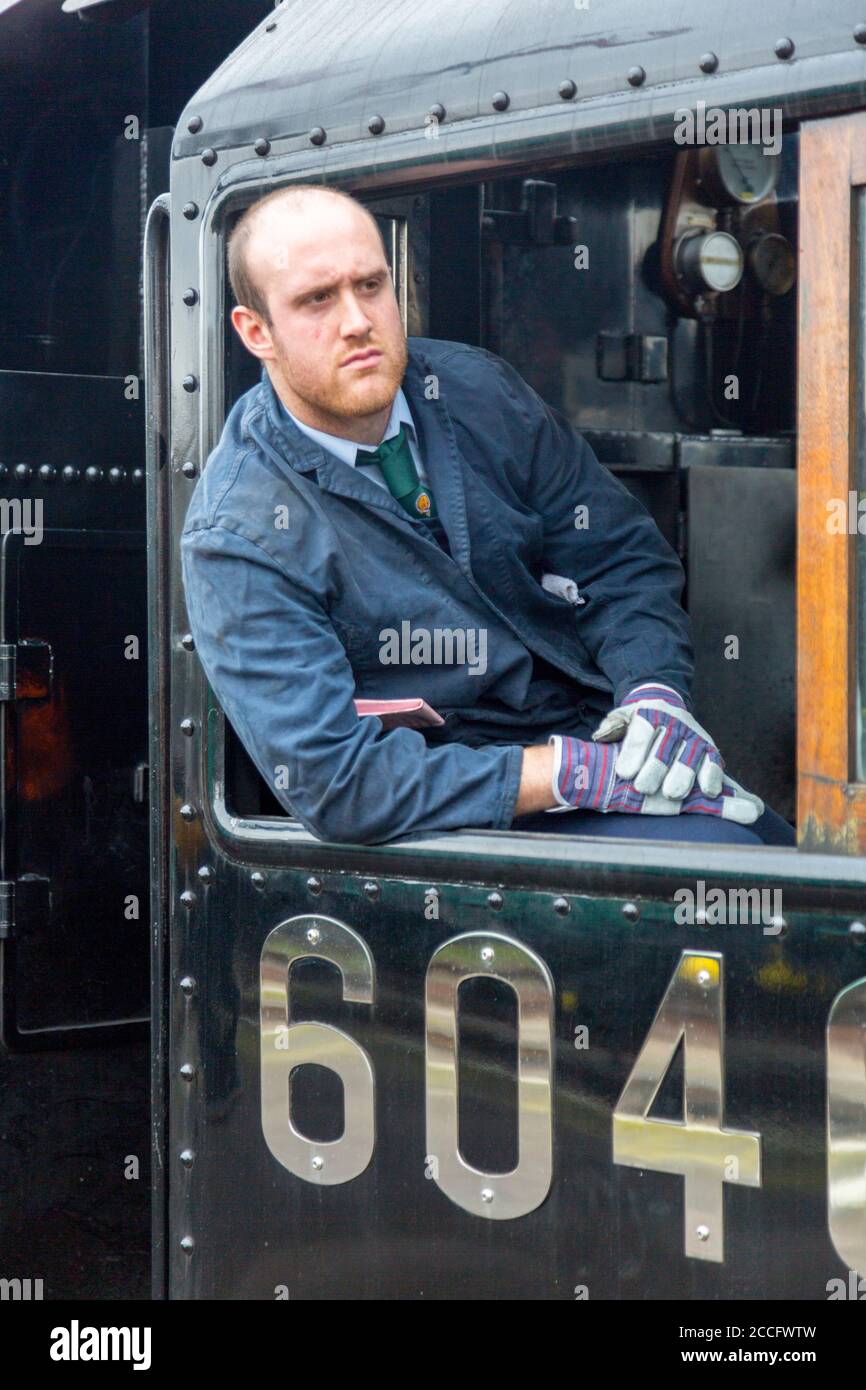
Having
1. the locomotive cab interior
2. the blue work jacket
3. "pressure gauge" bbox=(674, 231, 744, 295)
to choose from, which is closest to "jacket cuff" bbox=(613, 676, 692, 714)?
the blue work jacket

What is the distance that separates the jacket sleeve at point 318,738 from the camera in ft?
6.26

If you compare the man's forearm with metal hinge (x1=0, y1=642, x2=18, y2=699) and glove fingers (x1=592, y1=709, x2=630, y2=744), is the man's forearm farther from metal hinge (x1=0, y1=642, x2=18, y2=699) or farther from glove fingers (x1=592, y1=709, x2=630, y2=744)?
metal hinge (x1=0, y1=642, x2=18, y2=699)

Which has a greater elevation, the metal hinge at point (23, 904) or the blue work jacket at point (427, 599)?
the blue work jacket at point (427, 599)

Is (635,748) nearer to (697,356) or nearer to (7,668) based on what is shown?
(7,668)

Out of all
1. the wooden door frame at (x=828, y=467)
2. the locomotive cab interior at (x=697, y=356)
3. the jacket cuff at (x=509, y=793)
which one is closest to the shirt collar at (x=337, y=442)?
the jacket cuff at (x=509, y=793)

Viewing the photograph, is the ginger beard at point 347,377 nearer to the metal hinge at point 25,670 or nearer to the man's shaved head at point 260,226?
the man's shaved head at point 260,226

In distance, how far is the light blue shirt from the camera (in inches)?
81.2

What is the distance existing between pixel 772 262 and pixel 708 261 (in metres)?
0.17

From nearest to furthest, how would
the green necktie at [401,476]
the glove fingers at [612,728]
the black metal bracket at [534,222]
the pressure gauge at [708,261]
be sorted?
the glove fingers at [612,728]
the green necktie at [401,476]
the black metal bracket at [534,222]
the pressure gauge at [708,261]

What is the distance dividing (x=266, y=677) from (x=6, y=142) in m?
1.10

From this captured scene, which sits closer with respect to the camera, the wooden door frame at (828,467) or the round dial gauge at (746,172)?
the wooden door frame at (828,467)

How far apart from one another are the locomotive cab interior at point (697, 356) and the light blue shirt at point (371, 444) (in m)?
0.66

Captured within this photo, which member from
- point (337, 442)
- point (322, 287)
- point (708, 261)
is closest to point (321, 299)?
point (322, 287)

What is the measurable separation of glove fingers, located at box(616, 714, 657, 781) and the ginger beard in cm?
47
